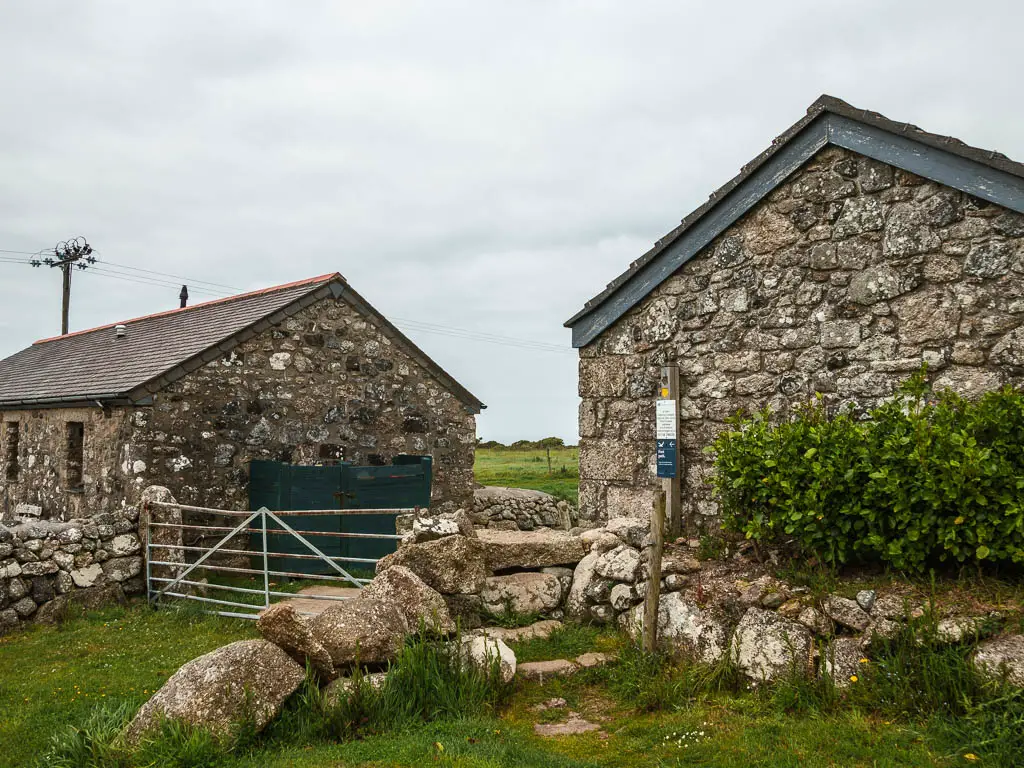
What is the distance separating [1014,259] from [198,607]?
9.54 metres

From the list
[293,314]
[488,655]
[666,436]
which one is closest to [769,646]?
[488,655]

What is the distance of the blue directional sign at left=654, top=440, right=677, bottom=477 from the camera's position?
7883mm

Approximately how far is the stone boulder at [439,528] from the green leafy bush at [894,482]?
231 centimetres

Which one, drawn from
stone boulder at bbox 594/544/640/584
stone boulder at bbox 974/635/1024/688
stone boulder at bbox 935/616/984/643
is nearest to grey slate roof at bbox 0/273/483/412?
stone boulder at bbox 594/544/640/584

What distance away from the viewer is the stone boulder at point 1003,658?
467 centimetres

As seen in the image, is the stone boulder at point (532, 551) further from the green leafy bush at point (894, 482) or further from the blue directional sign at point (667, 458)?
the green leafy bush at point (894, 482)

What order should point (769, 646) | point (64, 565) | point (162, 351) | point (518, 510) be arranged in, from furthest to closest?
point (518, 510) < point (162, 351) < point (64, 565) < point (769, 646)

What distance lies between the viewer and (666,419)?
25.9 ft

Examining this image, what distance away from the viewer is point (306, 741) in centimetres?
507

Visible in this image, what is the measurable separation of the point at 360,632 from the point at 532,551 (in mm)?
2264

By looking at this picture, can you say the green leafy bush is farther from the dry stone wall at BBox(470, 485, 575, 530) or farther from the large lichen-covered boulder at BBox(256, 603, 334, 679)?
the dry stone wall at BBox(470, 485, 575, 530)

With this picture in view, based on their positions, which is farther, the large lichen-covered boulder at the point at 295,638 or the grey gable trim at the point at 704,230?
the grey gable trim at the point at 704,230

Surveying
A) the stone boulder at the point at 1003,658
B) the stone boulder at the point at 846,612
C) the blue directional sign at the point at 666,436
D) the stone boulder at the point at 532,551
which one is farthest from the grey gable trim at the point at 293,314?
the stone boulder at the point at 1003,658

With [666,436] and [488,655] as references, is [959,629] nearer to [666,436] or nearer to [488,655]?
[488,655]
